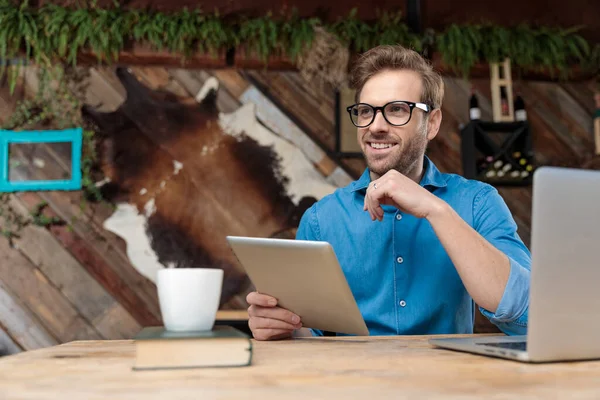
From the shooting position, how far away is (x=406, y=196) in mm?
1317

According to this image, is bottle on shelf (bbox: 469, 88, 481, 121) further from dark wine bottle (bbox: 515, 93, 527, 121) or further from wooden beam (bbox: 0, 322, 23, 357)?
wooden beam (bbox: 0, 322, 23, 357)

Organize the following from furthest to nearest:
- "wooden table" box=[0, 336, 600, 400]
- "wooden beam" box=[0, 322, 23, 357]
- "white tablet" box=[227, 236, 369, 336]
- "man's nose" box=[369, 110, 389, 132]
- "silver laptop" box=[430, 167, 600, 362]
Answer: "wooden beam" box=[0, 322, 23, 357] → "man's nose" box=[369, 110, 389, 132] → "white tablet" box=[227, 236, 369, 336] → "silver laptop" box=[430, 167, 600, 362] → "wooden table" box=[0, 336, 600, 400]

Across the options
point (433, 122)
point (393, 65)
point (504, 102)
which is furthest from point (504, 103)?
point (393, 65)

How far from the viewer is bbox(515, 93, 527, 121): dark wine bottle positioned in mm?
3693

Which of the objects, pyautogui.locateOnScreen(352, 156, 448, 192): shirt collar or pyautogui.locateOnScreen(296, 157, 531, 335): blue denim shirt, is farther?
pyautogui.locateOnScreen(352, 156, 448, 192): shirt collar

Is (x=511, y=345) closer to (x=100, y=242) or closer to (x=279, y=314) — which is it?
(x=279, y=314)

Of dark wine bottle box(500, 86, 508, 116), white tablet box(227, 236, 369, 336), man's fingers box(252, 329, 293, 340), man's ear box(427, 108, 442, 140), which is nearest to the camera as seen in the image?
white tablet box(227, 236, 369, 336)

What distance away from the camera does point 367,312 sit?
64.7 inches

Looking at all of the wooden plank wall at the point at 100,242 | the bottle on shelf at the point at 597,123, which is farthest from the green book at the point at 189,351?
the bottle on shelf at the point at 597,123

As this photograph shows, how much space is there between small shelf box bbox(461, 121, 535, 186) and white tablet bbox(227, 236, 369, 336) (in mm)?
2662

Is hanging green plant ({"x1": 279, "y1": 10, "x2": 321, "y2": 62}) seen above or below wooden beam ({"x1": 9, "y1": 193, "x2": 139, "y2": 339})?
above

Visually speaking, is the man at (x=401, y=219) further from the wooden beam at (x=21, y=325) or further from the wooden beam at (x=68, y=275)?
the wooden beam at (x=21, y=325)

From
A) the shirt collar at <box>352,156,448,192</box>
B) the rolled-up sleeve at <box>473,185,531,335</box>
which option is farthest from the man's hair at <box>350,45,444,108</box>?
the rolled-up sleeve at <box>473,185,531,335</box>

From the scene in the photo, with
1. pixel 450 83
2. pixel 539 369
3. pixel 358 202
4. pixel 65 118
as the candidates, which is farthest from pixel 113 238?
pixel 539 369
